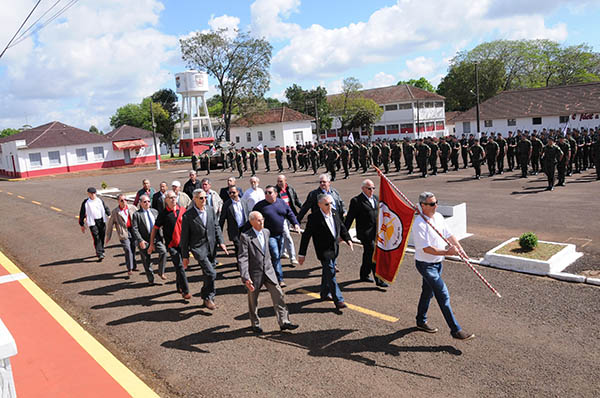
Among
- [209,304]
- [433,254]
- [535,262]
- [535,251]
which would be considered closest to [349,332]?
[433,254]

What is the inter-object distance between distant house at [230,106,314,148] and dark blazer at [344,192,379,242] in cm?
5299

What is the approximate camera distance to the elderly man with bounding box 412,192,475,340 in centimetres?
593

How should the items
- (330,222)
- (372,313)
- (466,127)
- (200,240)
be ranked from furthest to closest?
1. (466,127)
2. (200,240)
3. (330,222)
4. (372,313)

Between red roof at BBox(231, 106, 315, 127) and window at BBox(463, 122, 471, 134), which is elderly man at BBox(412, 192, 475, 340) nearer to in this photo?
window at BBox(463, 122, 471, 134)

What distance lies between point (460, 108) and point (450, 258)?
74.3 m

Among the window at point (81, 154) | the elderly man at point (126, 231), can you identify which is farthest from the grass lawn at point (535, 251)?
the window at point (81, 154)

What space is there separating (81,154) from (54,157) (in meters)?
2.81

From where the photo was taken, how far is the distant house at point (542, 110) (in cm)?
4269

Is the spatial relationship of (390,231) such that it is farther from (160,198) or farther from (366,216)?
(160,198)

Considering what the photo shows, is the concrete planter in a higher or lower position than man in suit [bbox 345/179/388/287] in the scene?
lower

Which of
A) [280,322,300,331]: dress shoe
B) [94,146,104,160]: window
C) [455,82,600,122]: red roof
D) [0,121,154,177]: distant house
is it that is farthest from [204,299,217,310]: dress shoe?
[94,146,104,160]: window

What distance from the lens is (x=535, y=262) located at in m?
8.23

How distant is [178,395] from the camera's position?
209 inches

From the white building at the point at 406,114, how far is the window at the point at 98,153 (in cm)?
3317
